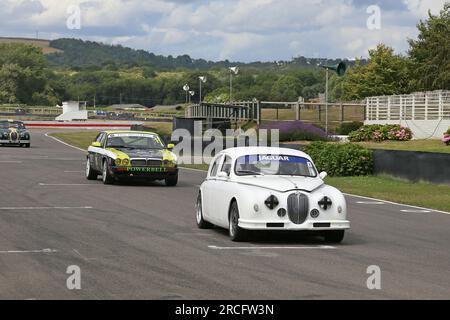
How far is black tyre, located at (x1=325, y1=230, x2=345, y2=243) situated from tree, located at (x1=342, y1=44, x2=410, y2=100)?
3553 inches

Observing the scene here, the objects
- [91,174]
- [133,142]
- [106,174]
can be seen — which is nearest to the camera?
[106,174]

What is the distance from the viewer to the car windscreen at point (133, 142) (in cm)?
2725

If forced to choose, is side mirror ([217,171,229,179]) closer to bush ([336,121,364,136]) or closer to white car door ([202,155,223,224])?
white car door ([202,155,223,224])

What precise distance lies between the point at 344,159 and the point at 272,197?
18.2 m

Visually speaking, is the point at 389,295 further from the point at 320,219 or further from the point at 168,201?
the point at 168,201

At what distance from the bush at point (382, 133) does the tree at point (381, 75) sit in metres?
54.5

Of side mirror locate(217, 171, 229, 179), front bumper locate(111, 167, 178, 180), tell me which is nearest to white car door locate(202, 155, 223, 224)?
side mirror locate(217, 171, 229, 179)

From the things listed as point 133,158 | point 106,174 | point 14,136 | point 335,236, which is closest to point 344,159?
point 133,158

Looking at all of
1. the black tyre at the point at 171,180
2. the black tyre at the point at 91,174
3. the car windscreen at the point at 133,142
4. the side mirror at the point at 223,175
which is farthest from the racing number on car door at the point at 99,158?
the side mirror at the point at 223,175

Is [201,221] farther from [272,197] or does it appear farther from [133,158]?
[133,158]

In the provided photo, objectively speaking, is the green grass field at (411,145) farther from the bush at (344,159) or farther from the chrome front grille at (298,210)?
the chrome front grille at (298,210)

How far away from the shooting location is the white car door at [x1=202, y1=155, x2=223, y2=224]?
51.4ft

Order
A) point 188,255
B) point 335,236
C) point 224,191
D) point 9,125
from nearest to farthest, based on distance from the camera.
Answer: point 188,255, point 335,236, point 224,191, point 9,125

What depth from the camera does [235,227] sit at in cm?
1448
